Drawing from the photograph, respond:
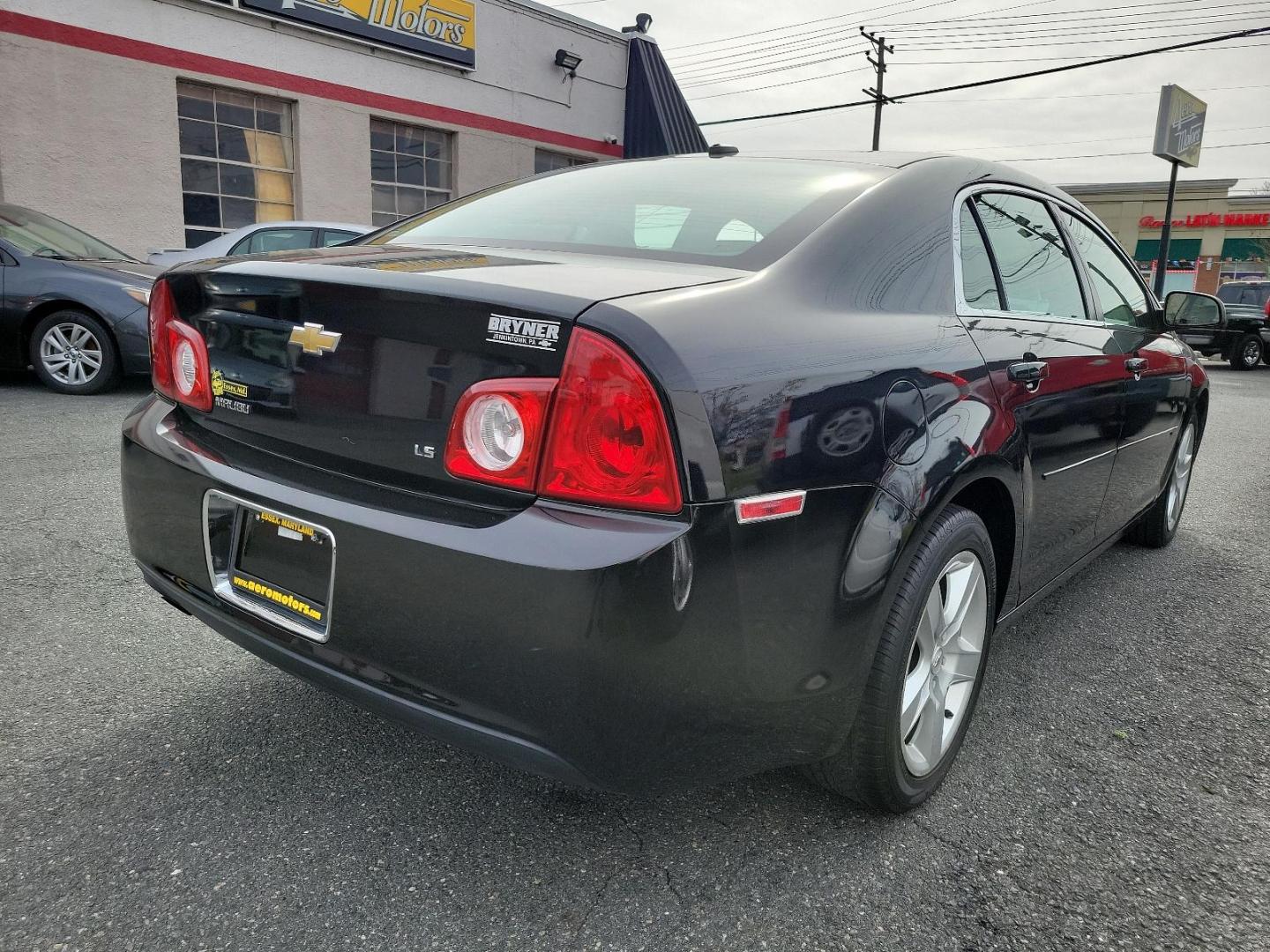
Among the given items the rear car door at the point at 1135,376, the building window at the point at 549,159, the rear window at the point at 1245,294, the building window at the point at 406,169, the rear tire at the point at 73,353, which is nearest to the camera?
the rear car door at the point at 1135,376

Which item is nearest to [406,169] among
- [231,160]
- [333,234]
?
[231,160]

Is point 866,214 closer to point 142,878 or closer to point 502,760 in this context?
point 502,760

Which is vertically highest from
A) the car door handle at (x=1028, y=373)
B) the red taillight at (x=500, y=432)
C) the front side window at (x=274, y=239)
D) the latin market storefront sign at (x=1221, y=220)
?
the latin market storefront sign at (x=1221, y=220)

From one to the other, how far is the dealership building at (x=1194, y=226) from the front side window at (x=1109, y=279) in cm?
4626

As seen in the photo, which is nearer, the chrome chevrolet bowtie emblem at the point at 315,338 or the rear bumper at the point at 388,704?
the rear bumper at the point at 388,704

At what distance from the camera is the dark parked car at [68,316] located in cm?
704

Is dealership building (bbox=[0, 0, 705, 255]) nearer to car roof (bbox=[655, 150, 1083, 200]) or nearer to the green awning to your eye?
car roof (bbox=[655, 150, 1083, 200])

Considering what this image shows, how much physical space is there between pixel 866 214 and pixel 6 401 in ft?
22.4

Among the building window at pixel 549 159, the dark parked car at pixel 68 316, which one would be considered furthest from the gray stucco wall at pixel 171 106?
the dark parked car at pixel 68 316

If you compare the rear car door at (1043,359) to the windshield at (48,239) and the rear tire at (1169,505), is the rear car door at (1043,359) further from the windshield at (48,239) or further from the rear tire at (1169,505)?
the windshield at (48,239)

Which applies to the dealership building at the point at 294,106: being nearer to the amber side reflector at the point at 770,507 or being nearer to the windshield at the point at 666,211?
the windshield at the point at 666,211

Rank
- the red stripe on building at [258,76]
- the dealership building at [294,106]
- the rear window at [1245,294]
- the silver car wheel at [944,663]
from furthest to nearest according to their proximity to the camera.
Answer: the rear window at [1245,294] → the dealership building at [294,106] → the red stripe on building at [258,76] → the silver car wheel at [944,663]

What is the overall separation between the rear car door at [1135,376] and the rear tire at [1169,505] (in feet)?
0.72

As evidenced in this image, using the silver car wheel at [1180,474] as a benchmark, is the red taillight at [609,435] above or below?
above
